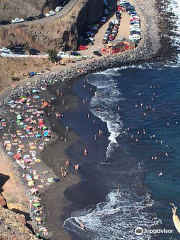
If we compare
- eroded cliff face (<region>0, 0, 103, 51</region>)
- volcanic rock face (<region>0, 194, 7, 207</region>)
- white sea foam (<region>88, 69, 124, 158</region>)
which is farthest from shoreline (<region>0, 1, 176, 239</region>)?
volcanic rock face (<region>0, 194, 7, 207</region>)

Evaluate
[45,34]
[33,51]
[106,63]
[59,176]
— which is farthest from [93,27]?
[59,176]

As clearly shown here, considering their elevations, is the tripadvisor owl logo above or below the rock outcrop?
below

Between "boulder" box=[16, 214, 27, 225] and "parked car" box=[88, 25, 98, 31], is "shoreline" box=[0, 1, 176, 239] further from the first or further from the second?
"boulder" box=[16, 214, 27, 225]

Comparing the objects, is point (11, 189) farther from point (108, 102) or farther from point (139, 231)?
point (108, 102)

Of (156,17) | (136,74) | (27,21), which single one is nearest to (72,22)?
(27,21)

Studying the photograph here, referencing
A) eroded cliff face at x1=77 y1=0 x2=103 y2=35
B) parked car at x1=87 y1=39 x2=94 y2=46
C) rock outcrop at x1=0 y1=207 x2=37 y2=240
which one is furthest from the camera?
eroded cliff face at x1=77 y1=0 x2=103 y2=35

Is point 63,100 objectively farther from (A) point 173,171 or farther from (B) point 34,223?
(B) point 34,223

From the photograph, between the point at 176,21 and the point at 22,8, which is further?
the point at 176,21
